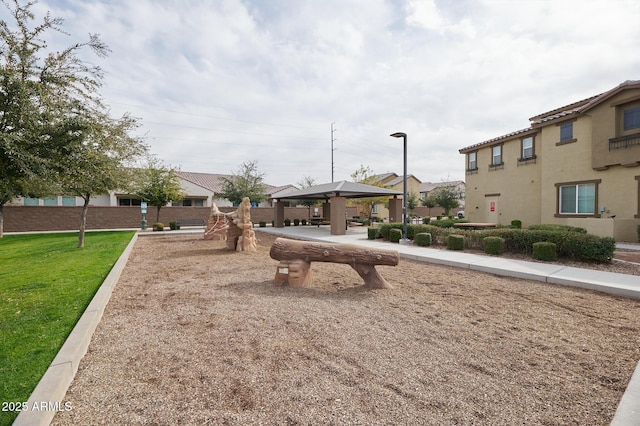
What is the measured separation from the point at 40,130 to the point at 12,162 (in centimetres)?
67

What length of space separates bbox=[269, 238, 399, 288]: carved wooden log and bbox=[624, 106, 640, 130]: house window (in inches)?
548

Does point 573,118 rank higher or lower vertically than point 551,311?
higher

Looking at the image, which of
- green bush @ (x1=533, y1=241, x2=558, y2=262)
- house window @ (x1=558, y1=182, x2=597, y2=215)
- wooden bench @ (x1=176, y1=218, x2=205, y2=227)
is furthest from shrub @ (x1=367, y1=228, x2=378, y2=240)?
wooden bench @ (x1=176, y1=218, x2=205, y2=227)

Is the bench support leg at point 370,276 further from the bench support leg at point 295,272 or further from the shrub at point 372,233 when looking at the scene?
the shrub at point 372,233

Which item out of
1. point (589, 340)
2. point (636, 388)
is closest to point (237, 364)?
point (636, 388)

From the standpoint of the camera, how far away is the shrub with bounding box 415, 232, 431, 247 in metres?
11.6

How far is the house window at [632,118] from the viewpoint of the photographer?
481 inches

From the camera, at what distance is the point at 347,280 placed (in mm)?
6711

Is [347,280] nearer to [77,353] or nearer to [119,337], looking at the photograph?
[119,337]

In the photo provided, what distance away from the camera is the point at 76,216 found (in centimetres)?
2361

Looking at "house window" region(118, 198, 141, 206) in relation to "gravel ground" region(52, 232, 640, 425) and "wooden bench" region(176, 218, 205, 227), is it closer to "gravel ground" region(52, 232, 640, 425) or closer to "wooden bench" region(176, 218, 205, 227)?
"wooden bench" region(176, 218, 205, 227)

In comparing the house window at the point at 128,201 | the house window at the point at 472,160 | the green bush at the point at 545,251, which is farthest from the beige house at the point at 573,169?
the house window at the point at 128,201

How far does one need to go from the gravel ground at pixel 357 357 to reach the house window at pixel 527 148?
14249mm

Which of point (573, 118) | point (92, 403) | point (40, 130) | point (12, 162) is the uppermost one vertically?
point (573, 118)
